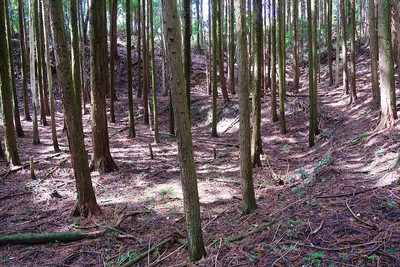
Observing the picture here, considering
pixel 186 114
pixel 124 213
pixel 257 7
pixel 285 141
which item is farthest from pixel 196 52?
pixel 186 114

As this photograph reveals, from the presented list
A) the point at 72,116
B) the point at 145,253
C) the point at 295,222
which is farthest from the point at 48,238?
the point at 295,222

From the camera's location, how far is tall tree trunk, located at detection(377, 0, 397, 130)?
8352 mm

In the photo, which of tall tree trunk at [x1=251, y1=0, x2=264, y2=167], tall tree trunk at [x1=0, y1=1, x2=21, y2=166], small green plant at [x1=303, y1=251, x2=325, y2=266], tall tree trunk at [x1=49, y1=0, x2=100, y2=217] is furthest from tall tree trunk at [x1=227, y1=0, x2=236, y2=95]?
small green plant at [x1=303, y1=251, x2=325, y2=266]

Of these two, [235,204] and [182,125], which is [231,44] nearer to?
[235,204]

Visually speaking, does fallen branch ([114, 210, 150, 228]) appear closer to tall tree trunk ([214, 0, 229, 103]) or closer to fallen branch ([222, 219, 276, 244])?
fallen branch ([222, 219, 276, 244])

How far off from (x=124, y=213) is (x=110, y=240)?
1119 mm

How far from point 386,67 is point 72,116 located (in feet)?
24.6

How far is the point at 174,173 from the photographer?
32.4 ft

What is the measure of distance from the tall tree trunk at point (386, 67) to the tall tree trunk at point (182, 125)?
6.55 m

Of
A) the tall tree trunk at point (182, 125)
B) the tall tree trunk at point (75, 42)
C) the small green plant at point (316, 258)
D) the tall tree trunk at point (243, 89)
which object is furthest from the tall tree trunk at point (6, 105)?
the small green plant at point (316, 258)

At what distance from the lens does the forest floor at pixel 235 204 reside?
394cm

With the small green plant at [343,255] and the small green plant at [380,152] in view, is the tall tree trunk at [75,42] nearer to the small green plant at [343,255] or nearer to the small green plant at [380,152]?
the small green plant at [343,255]

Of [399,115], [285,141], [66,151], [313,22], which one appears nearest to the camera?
[399,115]

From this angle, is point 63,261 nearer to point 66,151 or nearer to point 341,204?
point 341,204
